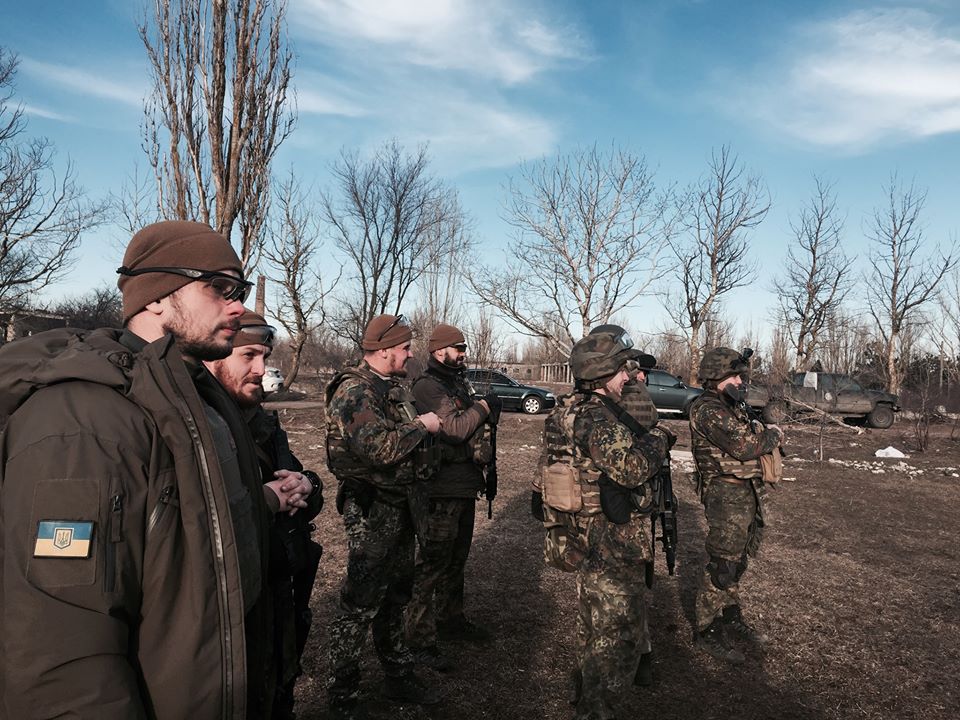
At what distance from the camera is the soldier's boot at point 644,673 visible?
12.1 feet

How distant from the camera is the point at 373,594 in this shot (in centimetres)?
330

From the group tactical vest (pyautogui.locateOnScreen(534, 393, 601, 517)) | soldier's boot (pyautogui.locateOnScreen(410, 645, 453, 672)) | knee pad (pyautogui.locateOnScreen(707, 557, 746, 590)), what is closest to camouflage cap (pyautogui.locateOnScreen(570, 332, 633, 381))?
tactical vest (pyautogui.locateOnScreen(534, 393, 601, 517))

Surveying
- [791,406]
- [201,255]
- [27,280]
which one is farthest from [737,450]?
[27,280]

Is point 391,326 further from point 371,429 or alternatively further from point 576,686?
point 576,686

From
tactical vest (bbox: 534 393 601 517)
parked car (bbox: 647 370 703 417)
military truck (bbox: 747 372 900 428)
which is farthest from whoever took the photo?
parked car (bbox: 647 370 703 417)

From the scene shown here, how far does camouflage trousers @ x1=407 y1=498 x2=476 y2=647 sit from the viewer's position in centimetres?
397

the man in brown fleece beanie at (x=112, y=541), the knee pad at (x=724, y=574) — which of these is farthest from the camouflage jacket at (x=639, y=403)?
the man in brown fleece beanie at (x=112, y=541)

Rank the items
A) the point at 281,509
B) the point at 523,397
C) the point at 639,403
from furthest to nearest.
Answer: the point at 523,397 → the point at 639,403 → the point at 281,509

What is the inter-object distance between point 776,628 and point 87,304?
30.8m

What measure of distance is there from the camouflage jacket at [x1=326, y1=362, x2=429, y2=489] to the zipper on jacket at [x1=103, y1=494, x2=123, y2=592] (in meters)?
2.02

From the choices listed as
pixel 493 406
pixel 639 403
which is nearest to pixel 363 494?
pixel 493 406

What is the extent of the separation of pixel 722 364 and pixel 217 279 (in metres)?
3.71

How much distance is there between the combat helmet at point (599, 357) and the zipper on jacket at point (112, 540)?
8.21ft

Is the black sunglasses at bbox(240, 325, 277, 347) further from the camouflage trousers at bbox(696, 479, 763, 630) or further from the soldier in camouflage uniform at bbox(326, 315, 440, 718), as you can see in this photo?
the camouflage trousers at bbox(696, 479, 763, 630)
